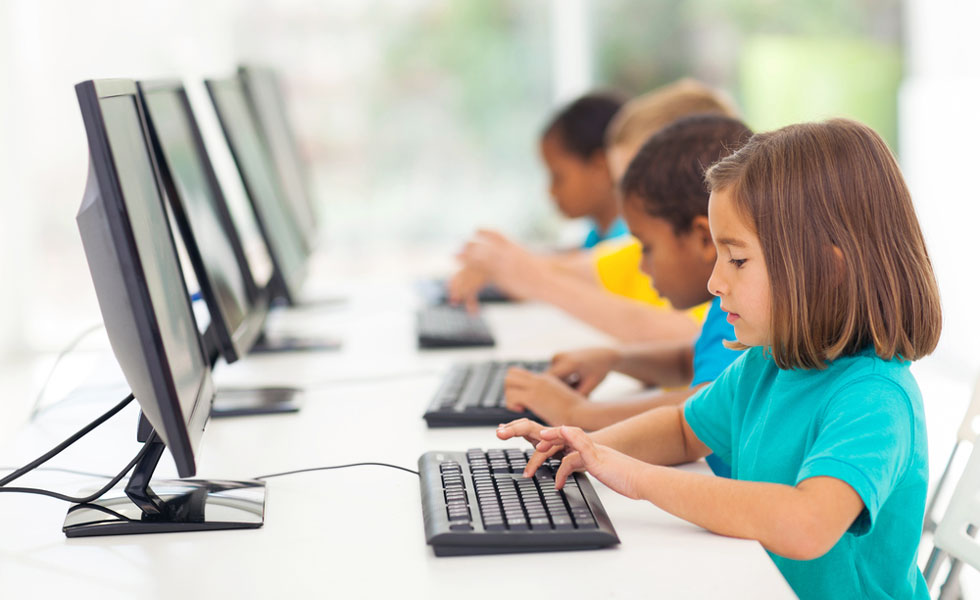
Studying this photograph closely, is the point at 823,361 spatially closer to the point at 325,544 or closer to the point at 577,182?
the point at 325,544

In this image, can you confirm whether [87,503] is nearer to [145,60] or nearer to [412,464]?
[412,464]

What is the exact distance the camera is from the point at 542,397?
142cm

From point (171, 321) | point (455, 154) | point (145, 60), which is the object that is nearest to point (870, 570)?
point (171, 321)

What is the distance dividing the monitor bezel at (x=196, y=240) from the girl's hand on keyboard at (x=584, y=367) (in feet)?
1.62

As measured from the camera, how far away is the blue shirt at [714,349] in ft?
4.52

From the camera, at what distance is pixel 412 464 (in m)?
1.21

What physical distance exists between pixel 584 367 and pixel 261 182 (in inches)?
29.7

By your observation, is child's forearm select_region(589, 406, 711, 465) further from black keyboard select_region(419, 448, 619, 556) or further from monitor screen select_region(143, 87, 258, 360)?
monitor screen select_region(143, 87, 258, 360)

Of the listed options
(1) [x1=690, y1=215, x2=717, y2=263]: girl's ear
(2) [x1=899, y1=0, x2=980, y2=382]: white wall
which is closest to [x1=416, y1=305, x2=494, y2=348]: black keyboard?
(1) [x1=690, y1=215, x2=717, y2=263]: girl's ear

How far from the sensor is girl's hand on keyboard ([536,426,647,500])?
39.8 inches

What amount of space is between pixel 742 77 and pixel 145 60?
249cm

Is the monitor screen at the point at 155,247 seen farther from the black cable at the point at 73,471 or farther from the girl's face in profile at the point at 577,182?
the girl's face in profile at the point at 577,182

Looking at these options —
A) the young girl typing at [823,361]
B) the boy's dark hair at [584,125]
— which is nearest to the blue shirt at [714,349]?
the young girl typing at [823,361]

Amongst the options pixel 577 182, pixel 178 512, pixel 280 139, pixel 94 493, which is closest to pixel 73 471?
pixel 94 493
